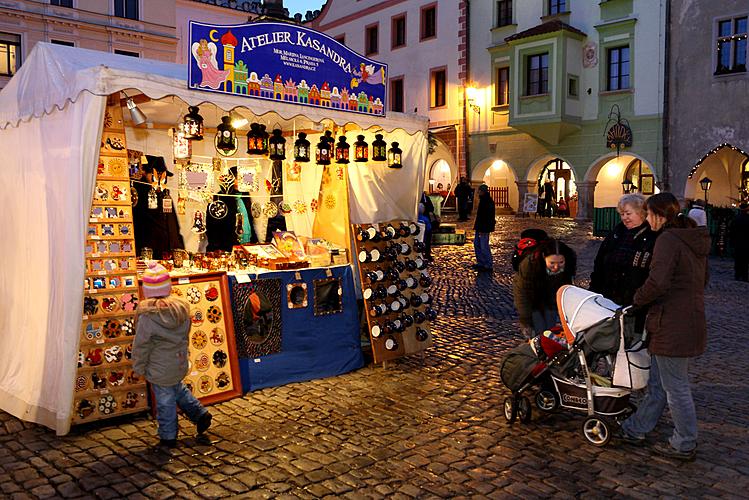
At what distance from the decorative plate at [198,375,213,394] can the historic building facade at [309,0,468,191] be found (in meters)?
26.1

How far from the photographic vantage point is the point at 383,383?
670 cm

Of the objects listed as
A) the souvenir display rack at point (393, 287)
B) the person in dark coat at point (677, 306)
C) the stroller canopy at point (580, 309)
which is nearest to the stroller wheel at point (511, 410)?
the stroller canopy at point (580, 309)

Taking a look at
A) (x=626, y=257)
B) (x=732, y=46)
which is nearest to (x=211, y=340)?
(x=626, y=257)

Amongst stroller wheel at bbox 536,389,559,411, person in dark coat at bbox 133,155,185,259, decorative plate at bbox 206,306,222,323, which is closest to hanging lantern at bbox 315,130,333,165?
person in dark coat at bbox 133,155,185,259

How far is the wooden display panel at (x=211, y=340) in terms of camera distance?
233 inches

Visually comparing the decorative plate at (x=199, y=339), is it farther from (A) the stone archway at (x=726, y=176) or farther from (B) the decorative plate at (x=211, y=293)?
(A) the stone archway at (x=726, y=176)

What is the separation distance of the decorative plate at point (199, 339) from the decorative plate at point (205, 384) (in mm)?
277

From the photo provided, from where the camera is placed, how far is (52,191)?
5434mm

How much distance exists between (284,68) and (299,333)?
2622 mm

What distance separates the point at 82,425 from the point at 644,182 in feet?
88.5

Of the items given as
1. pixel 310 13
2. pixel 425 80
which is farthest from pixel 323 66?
pixel 310 13

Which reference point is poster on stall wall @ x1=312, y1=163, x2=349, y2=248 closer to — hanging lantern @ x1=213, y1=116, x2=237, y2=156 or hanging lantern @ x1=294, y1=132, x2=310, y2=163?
hanging lantern @ x1=294, y1=132, x2=310, y2=163

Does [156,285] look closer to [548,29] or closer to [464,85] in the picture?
[548,29]

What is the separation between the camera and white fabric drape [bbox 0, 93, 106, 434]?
16.8 feet
